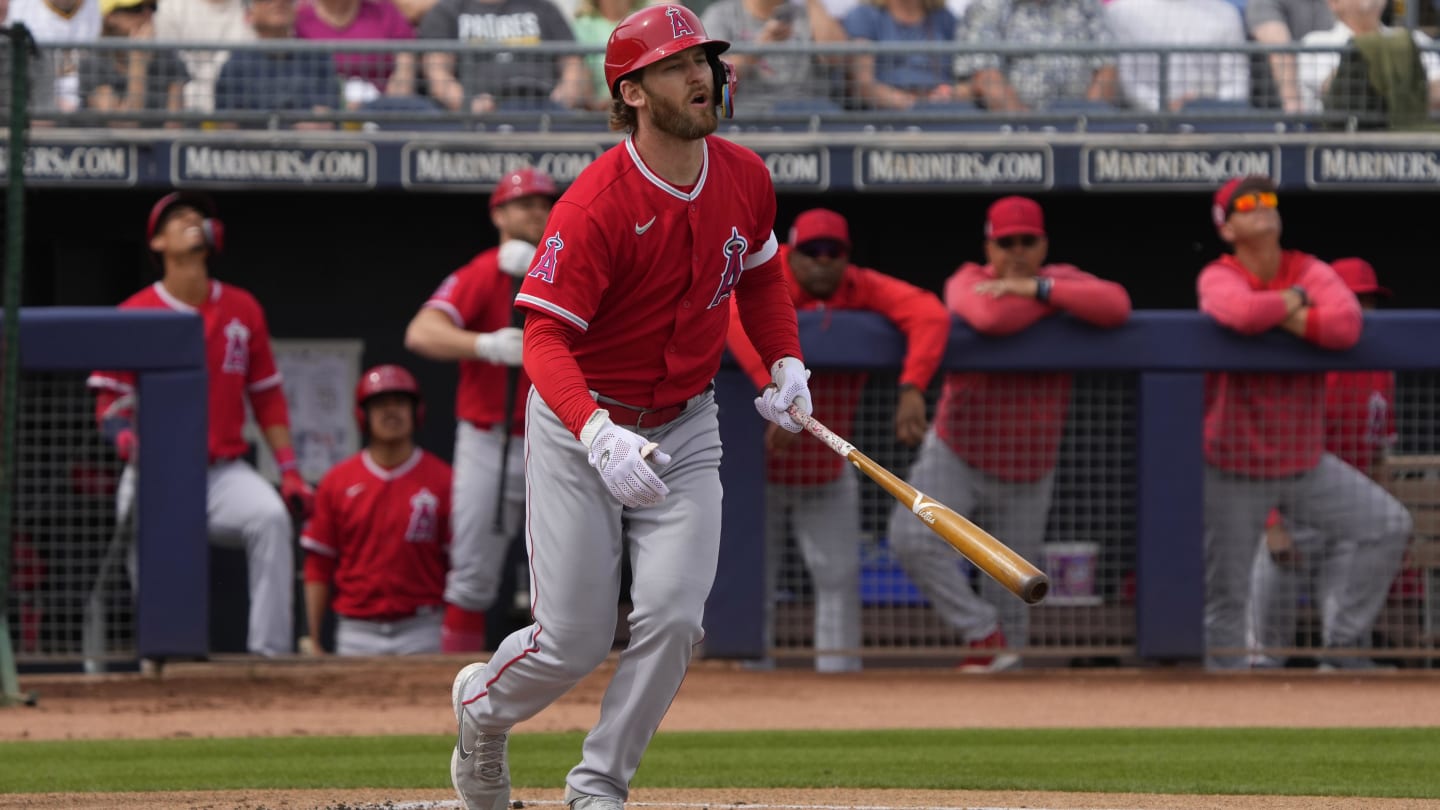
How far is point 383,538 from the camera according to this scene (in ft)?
24.5

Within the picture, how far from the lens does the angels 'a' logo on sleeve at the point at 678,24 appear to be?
3826 mm

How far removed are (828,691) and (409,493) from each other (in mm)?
1911

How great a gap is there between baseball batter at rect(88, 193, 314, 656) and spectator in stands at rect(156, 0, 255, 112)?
1.14m

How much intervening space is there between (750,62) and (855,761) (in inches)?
162

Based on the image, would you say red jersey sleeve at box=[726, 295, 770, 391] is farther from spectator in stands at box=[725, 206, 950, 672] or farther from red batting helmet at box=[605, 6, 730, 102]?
red batting helmet at box=[605, 6, 730, 102]

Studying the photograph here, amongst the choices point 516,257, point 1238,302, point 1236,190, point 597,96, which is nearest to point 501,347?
point 516,257

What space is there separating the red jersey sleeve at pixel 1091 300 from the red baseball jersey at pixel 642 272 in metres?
3.12

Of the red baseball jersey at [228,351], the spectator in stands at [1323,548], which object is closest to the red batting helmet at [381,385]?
the red baseball jersey at [228,351]

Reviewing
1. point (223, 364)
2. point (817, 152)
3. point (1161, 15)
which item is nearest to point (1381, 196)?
point (1161, 15)

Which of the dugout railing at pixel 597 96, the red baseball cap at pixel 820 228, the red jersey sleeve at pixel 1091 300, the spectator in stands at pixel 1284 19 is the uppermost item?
the spectator in stands at pixel 1284 19

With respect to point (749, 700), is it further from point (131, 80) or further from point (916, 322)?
point (131, 80)

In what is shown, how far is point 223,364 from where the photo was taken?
24.5 ft

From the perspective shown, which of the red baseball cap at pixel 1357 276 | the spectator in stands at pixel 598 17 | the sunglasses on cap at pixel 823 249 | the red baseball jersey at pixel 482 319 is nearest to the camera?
the sunglasses on cap at pixel 823 249

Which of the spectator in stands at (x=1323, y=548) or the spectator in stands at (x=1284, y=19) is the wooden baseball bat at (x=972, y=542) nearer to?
the spectator in stands at (x=1323, y=548)
